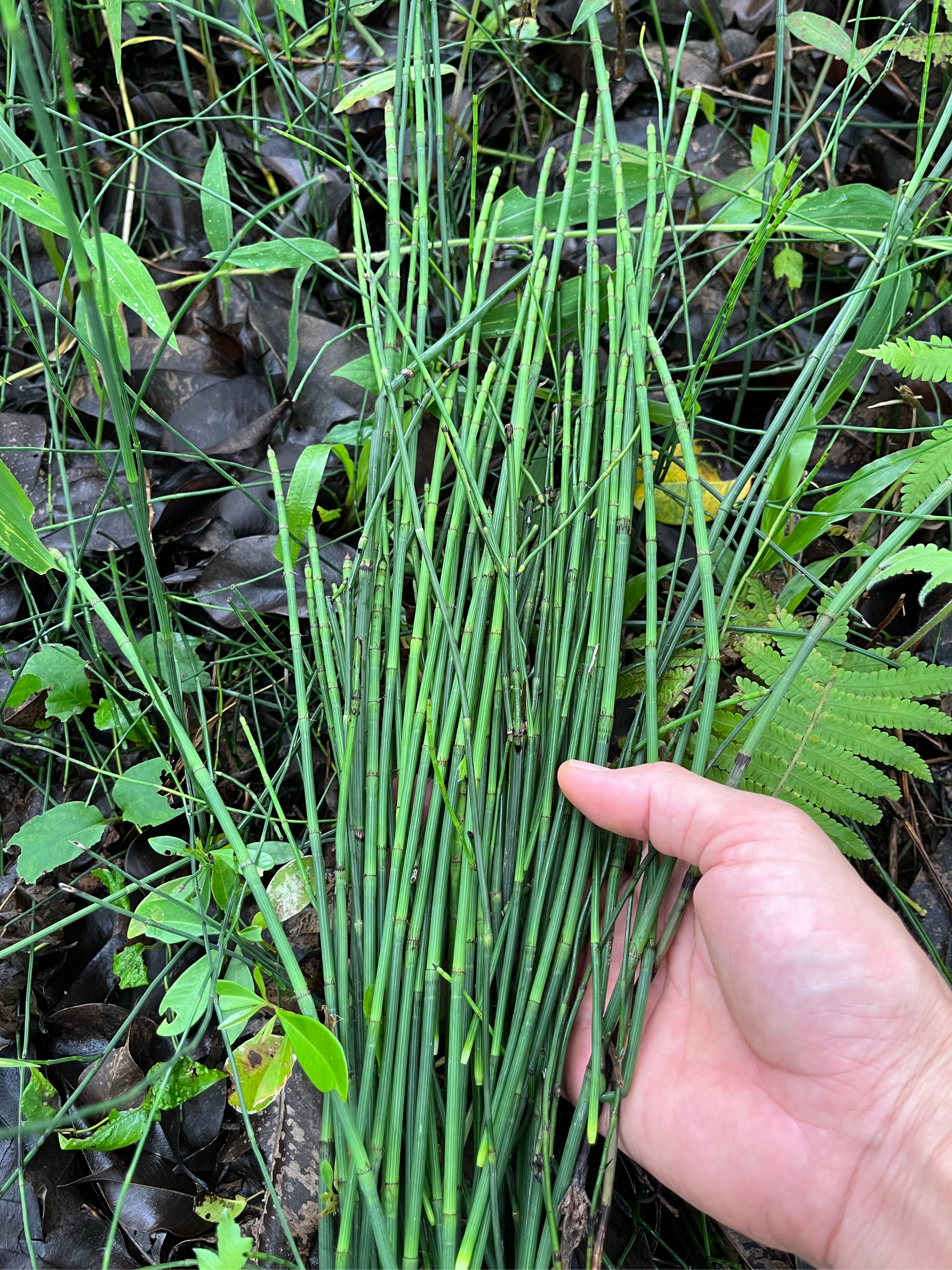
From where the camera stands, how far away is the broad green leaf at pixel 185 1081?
0.94 metres

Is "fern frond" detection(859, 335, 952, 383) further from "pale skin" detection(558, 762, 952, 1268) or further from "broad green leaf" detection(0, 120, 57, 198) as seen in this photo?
"broad green leaf" detection(0, 120, 57, 198)

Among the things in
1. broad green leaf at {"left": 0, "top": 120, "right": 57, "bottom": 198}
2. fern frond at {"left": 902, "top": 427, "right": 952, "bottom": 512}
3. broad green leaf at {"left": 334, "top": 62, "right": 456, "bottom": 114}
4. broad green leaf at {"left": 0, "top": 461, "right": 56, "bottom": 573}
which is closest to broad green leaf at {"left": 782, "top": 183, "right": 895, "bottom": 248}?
fern frond at {"left": 902, "top": 427, "right": 952, "bottom": 512}

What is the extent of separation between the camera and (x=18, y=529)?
2.75ft

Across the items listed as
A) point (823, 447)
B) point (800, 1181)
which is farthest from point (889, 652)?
point (800, 1181)

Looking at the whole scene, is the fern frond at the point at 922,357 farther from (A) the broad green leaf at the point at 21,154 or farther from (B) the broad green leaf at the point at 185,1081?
(B) the broad green leaf at the point at 185,1081

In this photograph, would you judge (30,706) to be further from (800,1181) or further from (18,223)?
(800,1181)

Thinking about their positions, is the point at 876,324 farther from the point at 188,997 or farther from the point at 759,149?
the point at 188,997

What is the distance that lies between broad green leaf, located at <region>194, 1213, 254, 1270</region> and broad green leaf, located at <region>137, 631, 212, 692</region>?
64 cm

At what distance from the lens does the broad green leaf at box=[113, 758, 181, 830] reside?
1.03 m

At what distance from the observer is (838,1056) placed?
80 centimetres

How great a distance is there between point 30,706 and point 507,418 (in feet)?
2.69

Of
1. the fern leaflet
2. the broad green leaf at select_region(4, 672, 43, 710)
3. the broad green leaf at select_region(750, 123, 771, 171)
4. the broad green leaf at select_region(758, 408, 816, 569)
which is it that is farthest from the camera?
the broad green leaf at select_region(750, 123, 771, 171)

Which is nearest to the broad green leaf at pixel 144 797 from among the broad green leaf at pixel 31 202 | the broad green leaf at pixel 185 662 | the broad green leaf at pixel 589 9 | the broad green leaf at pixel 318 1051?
the broad green leaf at pixel 185 662

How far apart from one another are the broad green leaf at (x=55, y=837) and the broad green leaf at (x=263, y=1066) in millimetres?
290
